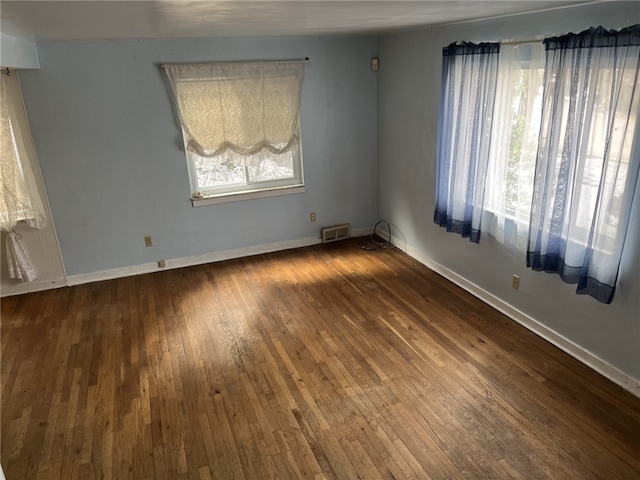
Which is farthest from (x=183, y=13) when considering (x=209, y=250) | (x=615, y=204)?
(x=209, y=250)

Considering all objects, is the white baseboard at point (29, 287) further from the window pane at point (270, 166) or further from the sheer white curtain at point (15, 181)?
the window pane at point (270, 166)

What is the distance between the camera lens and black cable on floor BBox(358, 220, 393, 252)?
520 centimetres

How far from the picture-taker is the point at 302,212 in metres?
5.18

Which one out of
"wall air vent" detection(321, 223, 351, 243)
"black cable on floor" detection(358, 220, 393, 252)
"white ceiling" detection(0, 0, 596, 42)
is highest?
"white ceiling" detection(0, 0, 596, 42)

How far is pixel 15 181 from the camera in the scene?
3.99 m

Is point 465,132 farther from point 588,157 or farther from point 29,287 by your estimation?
point 29,287

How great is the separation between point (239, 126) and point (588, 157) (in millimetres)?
3025

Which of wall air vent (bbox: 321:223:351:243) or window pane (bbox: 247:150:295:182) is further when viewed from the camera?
wall air vent (bbox: 321:223:351:243)

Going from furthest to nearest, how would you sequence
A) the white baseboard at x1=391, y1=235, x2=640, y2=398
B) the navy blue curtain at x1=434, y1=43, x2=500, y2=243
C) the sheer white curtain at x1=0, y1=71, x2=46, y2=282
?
the sheer white curtain at x1=0, y1=71, x2=46, y2=282 → the navy blue curtain at x1=434, y1=43, x2=500, y2=243 → the white baseboard at x1=391, y1=235, x2=640, y2=398

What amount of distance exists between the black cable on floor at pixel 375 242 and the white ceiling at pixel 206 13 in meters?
2.45

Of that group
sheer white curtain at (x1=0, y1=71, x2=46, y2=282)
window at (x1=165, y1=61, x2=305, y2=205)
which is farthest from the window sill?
sheer white curtain at (x1=0, y1=71, x2=46, y2=282)

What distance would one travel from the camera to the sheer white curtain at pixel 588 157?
250 centimetres

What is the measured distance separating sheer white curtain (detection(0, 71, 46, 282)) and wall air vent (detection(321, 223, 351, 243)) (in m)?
2.71

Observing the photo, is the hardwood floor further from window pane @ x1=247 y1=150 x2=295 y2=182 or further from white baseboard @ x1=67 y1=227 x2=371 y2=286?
window pane @ x1=247 y1=150 x2=295 y2=182
